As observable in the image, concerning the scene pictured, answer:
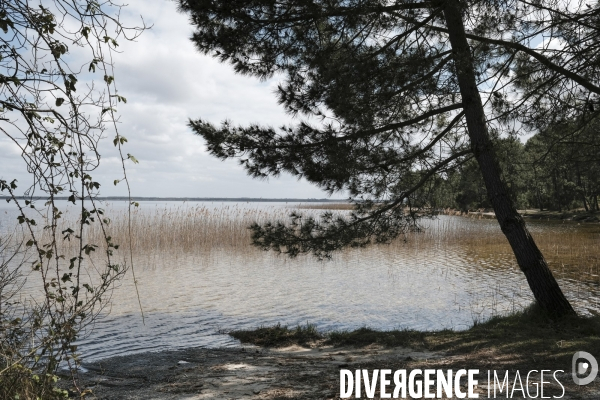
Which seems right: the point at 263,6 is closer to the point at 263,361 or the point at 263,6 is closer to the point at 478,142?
the point at 478,142

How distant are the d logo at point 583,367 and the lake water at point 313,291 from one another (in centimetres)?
309

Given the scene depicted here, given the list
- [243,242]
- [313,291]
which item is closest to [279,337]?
[313,291]

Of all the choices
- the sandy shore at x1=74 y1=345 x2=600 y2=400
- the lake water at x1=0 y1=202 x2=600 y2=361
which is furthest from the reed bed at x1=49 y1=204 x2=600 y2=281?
the sandy shore at x1=74 y1=345 x2=600 y2=400

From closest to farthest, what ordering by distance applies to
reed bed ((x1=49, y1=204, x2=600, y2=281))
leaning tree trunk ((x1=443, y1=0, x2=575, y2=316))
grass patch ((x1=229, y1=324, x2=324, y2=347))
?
leaning tree trunk ((x1=443, y1=0, x2=575, y2=316)), grass patch ((x1=229, y1=324, x2=324, y2=347)), reed bed ((x1=49, y1=204, x2=600, y2=281))

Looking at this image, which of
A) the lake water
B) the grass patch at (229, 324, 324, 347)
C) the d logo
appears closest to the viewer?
the d logo

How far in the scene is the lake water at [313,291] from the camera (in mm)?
8047

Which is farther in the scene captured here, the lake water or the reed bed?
the reed bed

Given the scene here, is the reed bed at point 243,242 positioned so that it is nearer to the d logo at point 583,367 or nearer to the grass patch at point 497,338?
the grass patch at point 497,338

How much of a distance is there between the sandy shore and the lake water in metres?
1.06

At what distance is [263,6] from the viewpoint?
619 centimetres

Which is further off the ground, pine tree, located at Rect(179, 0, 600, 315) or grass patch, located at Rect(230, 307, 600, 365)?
pine tree, located at Rect(179, 0, 600, 315)

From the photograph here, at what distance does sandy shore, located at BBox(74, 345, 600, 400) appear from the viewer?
404cm

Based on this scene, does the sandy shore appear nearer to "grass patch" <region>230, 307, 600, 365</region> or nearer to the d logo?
the d logo

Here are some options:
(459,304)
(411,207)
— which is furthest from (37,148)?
(459,304)
